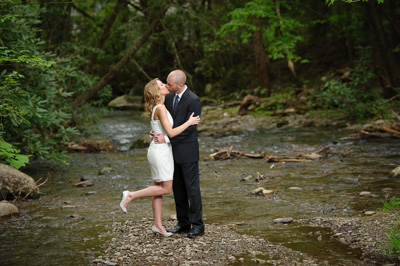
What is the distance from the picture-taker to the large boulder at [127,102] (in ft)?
97.8

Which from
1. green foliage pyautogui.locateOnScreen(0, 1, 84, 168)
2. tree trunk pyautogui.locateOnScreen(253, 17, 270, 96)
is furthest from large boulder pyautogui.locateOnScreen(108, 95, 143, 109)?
green foliage pyautogui.locateOnScreen(0, 1, 84, 168)

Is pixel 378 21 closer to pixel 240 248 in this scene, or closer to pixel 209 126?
pixel 209 126

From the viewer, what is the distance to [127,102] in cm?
3025

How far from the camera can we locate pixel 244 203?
8.26 meters

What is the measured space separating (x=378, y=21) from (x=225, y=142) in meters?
8.19

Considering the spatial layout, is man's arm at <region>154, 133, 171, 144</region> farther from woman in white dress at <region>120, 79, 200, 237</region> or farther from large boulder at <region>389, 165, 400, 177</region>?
large boulder at <region>389, 165, 400, 177</region>

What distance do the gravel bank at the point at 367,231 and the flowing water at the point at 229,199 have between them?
6.7 inches

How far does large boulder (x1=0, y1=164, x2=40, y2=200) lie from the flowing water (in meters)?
0.26

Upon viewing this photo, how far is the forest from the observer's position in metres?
11.2

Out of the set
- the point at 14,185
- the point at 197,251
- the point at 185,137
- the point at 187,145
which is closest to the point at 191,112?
the point at 185,137

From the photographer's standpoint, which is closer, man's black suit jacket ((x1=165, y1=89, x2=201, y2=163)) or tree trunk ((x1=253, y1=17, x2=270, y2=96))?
man's black suit jacket ((x1=165, y1=89, x2=201, y2=163))

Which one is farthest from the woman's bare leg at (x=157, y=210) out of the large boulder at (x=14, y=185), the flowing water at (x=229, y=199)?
the large boulder at (x=14, y=185)

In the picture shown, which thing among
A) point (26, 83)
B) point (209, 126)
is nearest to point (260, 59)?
point (209, 126)

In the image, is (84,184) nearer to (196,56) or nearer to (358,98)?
(358,98)
